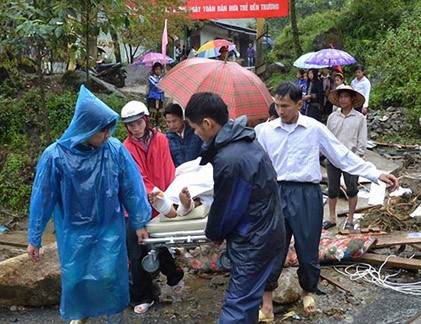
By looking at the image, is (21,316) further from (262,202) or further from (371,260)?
(371,260)

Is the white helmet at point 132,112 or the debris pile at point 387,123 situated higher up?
the white helmet at point 132,112

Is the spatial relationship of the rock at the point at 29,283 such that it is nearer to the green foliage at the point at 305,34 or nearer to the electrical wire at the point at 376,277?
the electrical wire at the point at 376,277

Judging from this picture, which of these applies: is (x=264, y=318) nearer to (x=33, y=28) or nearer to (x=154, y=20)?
(x=33, y=28)

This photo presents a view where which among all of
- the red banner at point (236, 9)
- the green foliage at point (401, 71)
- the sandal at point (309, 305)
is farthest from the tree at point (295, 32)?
the sandal at point (309, 305)

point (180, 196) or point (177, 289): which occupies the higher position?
point (180, 196)

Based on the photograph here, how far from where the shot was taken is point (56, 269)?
464 cm

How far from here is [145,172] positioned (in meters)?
4.52

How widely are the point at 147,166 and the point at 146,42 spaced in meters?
12.0

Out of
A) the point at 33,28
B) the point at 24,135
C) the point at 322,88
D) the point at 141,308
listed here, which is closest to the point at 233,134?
the point at 141,308

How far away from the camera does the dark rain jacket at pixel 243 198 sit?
9.80 feet

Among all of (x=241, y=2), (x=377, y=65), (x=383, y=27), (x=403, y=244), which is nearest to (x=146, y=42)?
(x=241, y=2)

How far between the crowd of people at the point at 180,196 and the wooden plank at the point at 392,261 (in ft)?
2.93

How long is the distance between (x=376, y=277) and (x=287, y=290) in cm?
103

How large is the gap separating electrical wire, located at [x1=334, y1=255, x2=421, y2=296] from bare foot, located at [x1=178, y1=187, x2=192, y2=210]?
2008 mm
